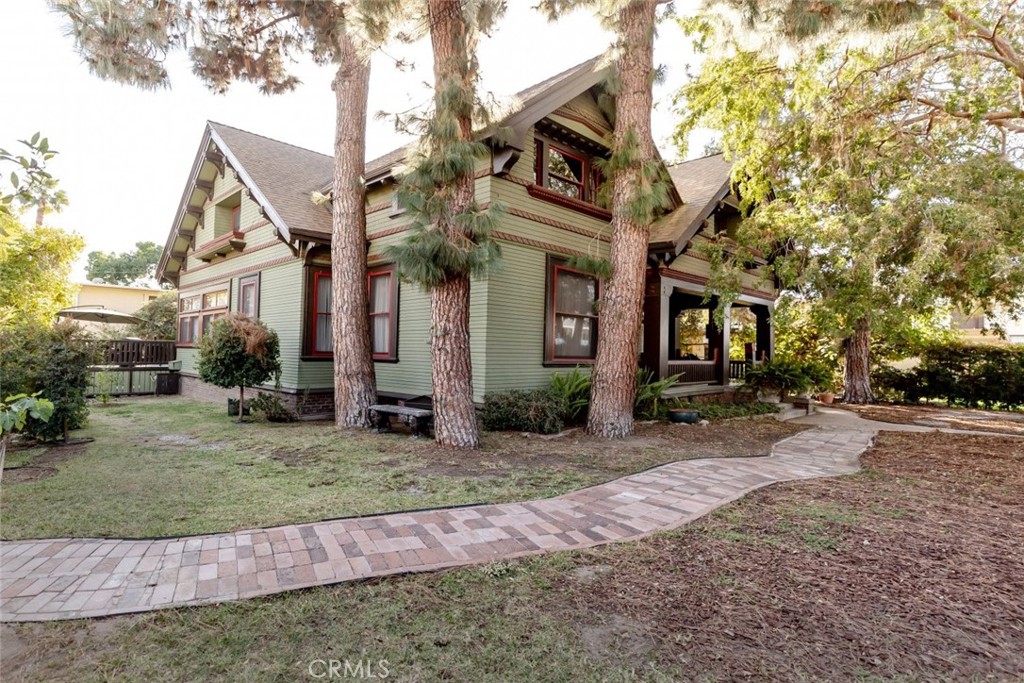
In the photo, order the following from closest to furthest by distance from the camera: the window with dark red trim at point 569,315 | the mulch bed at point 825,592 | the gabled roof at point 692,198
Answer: the mulch bed at point 825,592 < the window with dark red trim at point 569,315 < the gabled roof at point 692,198

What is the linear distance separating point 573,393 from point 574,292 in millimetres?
2185

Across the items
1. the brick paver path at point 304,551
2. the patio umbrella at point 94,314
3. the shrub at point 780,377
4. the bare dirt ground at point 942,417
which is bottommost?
the bare dirt ground at point 942,417

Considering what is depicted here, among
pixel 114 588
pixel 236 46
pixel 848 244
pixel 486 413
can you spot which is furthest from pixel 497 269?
pixel 236 46

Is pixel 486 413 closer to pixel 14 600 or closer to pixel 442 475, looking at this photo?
pixel 442 475

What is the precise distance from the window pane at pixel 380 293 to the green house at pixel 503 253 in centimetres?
4

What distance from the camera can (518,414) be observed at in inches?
323

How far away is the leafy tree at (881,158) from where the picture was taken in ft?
25.6

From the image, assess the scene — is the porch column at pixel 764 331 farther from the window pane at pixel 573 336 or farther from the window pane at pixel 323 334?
the window pane at pixel 323 334

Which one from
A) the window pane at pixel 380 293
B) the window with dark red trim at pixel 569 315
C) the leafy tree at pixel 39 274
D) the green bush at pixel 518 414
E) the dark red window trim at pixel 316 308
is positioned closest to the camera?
the leafy tree at pixel 39 274

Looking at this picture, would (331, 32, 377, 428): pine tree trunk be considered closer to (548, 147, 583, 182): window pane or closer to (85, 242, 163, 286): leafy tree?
(548, 147, 583, 182): window pane

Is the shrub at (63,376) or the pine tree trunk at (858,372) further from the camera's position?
the pine tree trunk at (858,372)

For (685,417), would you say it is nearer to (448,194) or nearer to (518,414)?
(518,414)

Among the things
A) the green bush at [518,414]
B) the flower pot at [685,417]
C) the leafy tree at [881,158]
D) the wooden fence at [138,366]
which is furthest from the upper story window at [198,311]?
the leafy tree at [881,158]

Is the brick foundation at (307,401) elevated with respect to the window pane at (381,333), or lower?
lower
